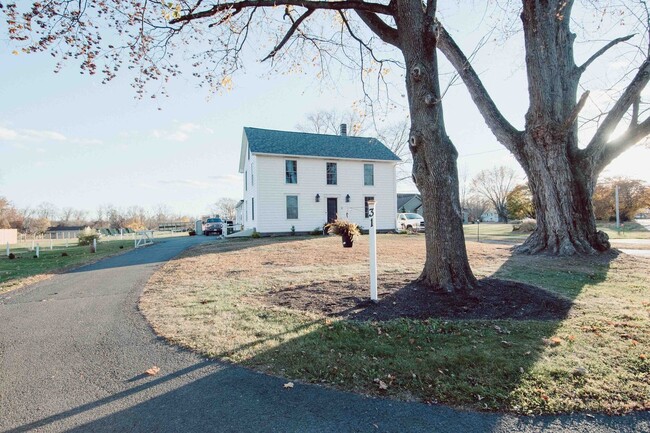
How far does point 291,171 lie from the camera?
73.9ft

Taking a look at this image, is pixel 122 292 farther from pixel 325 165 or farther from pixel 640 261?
pixel 325 165

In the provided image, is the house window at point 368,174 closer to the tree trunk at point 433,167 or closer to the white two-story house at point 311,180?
the white two-story house at point 311,180

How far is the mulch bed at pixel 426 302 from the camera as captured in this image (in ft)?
14.8

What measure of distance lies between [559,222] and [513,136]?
2789 millimetres

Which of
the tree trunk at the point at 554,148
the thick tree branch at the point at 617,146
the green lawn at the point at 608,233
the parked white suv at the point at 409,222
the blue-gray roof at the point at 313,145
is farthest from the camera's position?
the parked white suv at the point at 409,222

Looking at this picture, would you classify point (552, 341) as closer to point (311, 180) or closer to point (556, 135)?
point (556, 135)

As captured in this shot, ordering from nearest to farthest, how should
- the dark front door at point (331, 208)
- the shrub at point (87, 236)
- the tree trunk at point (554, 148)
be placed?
the tree trunk at point (554, 148), the shrub at point (87, 236), the dark front door at point (331, 208)

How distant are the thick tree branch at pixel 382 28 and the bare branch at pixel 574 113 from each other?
4.44m

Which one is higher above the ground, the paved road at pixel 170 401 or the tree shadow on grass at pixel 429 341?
the tree shadow on grass at pixel 429 341

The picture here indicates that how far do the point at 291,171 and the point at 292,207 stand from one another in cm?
241

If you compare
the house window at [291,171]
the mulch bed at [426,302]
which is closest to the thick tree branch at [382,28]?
the mulch bed at [426,302]

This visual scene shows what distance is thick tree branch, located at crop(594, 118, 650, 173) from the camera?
373 inches

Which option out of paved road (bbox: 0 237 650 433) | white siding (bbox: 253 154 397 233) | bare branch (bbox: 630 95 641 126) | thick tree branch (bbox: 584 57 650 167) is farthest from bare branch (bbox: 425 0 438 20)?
white siding (bbox: 253 154 397 233)

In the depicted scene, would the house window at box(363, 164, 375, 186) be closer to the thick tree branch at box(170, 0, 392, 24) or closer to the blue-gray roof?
the blue-gray roof
